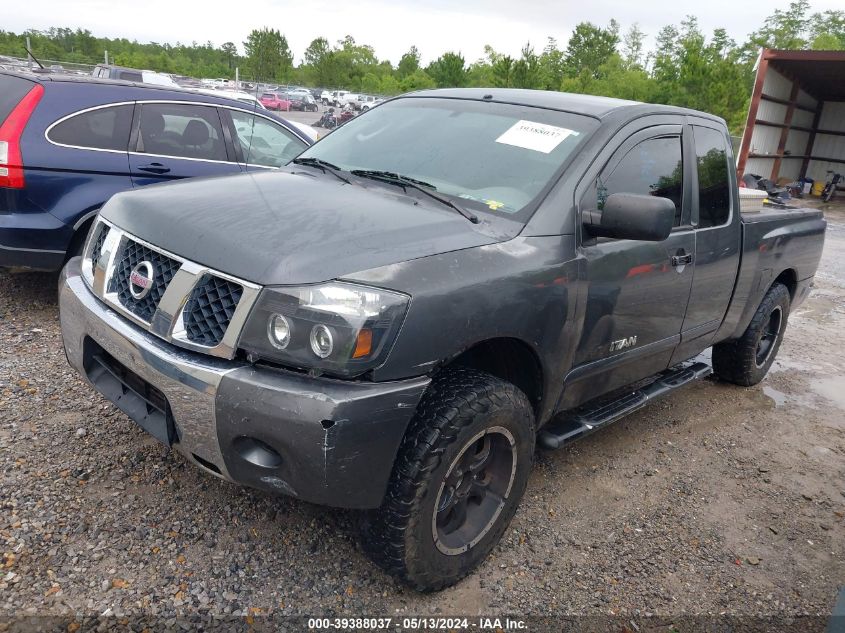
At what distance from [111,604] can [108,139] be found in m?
3.74

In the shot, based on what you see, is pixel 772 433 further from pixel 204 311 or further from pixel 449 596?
pixel 204 311

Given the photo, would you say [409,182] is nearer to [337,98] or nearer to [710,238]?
[710,238]

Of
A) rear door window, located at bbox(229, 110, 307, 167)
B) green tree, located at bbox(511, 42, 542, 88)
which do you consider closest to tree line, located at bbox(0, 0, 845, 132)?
green tree, located at bbox(511, 42, 542, 88)

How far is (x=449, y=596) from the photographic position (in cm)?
264

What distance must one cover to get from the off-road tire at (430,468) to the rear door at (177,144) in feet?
12.1

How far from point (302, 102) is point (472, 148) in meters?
39.2

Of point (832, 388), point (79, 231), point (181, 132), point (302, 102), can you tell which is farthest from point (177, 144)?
point (302, 102)

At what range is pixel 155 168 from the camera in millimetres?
5238

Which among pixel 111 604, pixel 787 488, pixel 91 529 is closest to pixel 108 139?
pixel 91 529

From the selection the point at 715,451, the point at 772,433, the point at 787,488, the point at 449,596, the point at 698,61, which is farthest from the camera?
the point at 698,61

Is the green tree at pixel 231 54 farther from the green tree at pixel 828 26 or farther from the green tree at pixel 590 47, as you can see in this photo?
the green tree at pixel 828 26

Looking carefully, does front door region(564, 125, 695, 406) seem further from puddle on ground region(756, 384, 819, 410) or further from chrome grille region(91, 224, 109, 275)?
chrome grille region(91, 224, 109, 275)

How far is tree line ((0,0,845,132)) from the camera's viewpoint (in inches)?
1403

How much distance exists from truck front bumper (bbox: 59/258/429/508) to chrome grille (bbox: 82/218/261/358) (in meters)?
0.06
